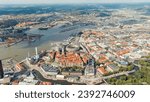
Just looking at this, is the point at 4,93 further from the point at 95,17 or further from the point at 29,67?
the point at 95,17

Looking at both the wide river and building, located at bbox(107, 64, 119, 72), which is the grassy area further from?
the wide river

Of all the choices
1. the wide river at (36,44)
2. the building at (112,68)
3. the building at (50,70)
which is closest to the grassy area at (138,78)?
the building at (112,68)

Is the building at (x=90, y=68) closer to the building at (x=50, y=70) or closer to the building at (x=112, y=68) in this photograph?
the building at (x=112, y=68)

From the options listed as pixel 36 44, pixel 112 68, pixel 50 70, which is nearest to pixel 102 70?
pixel 112 68

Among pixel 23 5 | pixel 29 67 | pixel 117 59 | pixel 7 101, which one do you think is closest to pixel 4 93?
pixel 7 101

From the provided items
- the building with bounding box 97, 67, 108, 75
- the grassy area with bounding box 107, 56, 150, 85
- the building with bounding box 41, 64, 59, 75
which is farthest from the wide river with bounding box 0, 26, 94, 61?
the grassy area with bounding box 107, 56, 150, 85

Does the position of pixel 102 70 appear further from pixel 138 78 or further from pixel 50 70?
pixel 50 70
